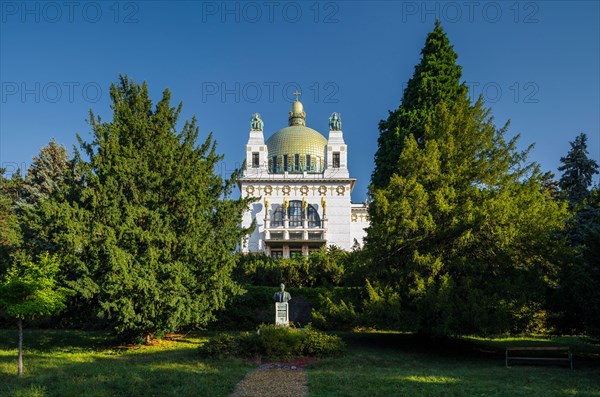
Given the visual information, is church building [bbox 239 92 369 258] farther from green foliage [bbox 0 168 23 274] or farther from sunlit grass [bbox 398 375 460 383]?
sunlit grass [bbox 398 375 460 383]

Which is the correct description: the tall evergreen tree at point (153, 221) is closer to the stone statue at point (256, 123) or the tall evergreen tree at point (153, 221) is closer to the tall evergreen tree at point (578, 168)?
the tall evergreen tree at point (578, 168)

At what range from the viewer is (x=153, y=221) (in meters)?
17.4

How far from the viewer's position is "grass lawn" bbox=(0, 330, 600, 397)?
1070 centimetres

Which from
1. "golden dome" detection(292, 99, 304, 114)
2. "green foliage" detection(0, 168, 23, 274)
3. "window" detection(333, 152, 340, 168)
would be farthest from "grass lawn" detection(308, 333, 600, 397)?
"golden dome" detection(292, 99, 304, 114)

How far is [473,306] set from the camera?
15.7 metres

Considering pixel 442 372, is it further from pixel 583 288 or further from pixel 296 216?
pixel 296 216

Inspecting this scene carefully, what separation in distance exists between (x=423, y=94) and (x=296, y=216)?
33157 millimetres

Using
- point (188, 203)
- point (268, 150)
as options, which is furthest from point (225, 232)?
point (268, 150)

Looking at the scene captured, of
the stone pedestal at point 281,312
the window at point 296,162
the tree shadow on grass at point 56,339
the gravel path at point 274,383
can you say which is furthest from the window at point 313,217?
the gravel path at point 274,383

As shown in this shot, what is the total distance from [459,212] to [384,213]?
9.27 ft

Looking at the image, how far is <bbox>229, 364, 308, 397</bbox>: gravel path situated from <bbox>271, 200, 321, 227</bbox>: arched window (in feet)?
136

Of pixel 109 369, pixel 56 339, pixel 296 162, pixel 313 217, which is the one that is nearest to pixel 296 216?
pixel 313 217

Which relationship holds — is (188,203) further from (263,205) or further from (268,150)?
(268,150)

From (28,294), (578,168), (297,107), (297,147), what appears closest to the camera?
(28,294)
